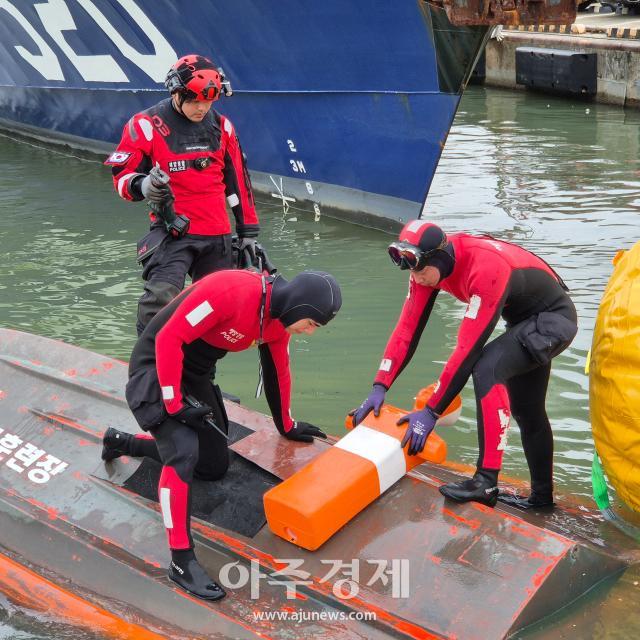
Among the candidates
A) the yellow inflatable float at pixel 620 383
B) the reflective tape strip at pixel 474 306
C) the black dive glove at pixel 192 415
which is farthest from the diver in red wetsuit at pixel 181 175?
the yellow inflatable float at pixel 620 383

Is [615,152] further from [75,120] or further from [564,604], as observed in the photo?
[564,604]

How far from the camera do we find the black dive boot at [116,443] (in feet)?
14.8

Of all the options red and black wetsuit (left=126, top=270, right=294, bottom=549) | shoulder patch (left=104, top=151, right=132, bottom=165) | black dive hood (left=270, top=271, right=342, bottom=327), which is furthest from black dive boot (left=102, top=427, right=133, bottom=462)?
shoulder patch (left=104, top=151, right=132, bottom=165)

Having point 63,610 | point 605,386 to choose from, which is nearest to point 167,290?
point 63,610

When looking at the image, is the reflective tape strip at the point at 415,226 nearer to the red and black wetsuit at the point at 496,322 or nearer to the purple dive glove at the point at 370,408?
the red and black wetsuit at the point at 496,322

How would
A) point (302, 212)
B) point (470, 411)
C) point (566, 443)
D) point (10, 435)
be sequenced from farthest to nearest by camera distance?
Result: point (302, 212), point (470, 411), point (566, 443), point (10, 435)

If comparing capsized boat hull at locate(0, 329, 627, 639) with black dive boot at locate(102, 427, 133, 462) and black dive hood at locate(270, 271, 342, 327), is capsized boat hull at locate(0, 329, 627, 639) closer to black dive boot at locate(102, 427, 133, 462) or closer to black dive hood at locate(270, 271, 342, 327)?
black dive boot at locate(102, 427, 133, 462)

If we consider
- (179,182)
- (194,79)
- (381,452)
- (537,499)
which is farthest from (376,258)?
(381,452)

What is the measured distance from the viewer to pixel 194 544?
4.03 meters

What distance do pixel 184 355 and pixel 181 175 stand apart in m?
1.82

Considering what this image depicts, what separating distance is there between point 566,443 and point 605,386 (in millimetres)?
1490

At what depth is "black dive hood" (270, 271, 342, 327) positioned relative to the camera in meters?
3.68

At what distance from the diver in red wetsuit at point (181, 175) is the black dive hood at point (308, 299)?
169 cm

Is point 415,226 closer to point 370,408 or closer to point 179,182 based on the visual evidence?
point 370,408
